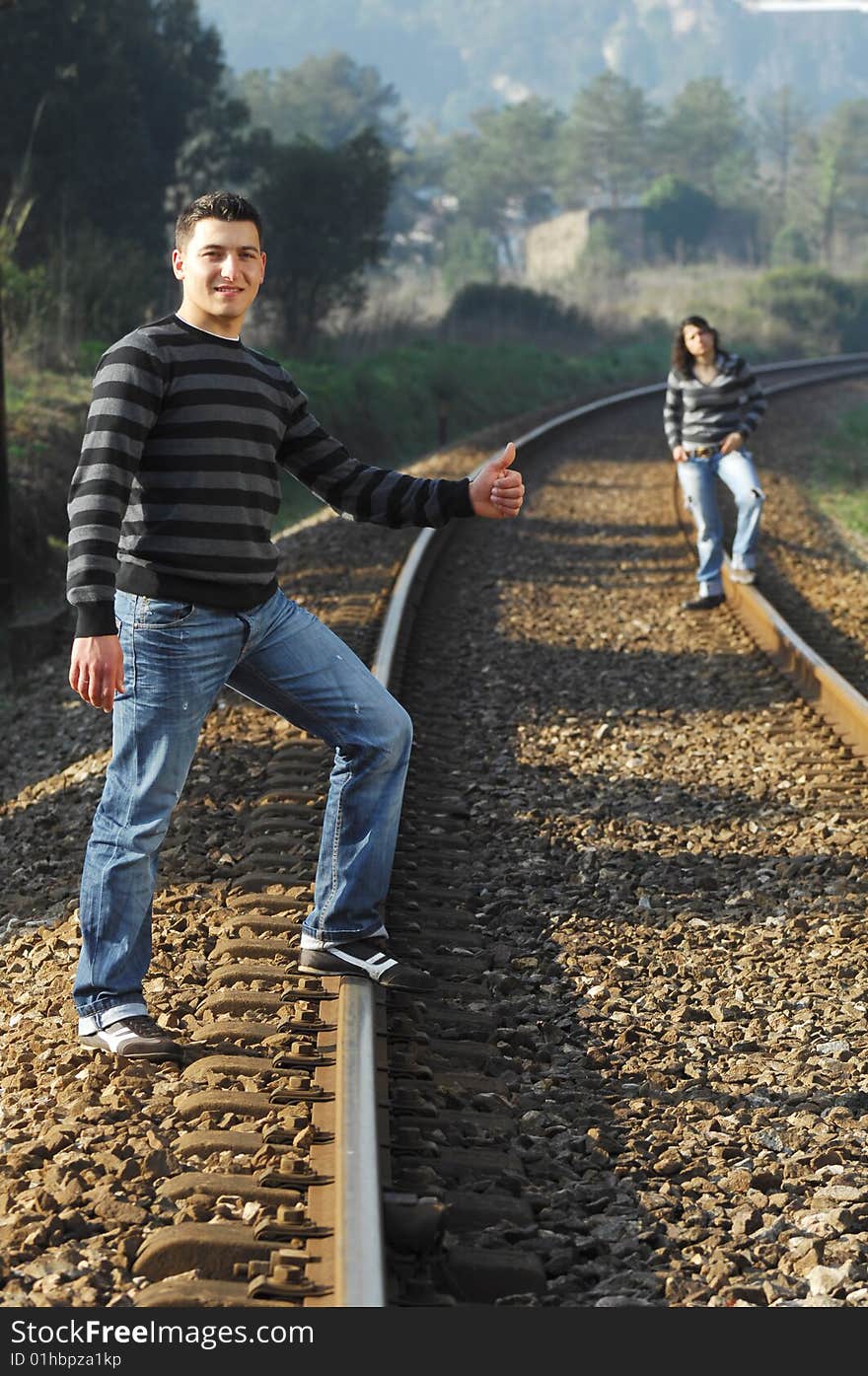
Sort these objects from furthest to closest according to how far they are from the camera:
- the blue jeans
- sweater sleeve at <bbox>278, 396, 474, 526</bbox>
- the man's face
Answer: sweater sleeve at <bbox>278, 396, 474, 526</bbox> < the blue jeans < the man's face

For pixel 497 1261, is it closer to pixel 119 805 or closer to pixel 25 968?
pixel 119 805

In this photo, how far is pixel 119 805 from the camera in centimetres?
407

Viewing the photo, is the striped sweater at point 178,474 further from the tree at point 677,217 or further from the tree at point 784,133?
the tree at point 784,133

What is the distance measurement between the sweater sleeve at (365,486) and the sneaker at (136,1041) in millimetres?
1404

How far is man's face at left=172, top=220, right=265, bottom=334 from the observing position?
3869 mm

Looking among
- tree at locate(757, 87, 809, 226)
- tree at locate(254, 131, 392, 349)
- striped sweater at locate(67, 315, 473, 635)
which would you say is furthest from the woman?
tree at locate(757, 87, 809, 226)

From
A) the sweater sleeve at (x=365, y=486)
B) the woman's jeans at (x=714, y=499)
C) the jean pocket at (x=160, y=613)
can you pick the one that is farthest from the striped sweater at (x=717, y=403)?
the jean pocket at (x=160, y=613)

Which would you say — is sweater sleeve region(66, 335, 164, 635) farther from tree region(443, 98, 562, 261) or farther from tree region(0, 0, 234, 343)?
tree region(443, 98, 562, 261)

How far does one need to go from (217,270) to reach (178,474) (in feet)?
1.61

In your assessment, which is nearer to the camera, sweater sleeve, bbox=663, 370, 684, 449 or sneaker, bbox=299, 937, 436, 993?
sneaker, bbox=299, 937, 436, 993

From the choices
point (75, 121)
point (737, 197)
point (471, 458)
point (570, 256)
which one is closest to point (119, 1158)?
point (471, 458)

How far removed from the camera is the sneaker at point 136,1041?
4.08m

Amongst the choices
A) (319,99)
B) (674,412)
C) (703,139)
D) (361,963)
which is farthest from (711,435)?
(703,139)

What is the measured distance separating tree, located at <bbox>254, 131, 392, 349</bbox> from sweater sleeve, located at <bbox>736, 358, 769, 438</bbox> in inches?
907
